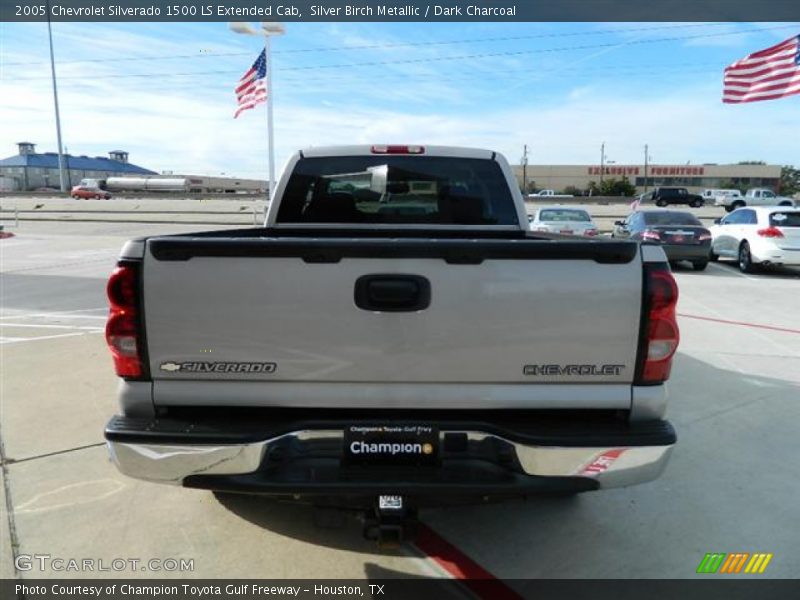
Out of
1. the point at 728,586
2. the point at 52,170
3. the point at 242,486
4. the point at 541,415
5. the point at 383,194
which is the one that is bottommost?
the point at 728,586

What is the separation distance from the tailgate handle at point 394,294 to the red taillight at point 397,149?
2.36 m

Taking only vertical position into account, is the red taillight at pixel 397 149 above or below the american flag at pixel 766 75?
below

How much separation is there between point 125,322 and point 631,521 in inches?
111

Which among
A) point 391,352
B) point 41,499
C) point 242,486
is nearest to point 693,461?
point 391,352

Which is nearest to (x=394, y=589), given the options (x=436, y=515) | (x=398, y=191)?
(x=436, y=515)

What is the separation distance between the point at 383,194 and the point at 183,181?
300 feet

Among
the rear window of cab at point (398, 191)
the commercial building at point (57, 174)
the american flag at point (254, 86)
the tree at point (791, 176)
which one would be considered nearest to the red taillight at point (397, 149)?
the rear window of cab at point (398, 191)

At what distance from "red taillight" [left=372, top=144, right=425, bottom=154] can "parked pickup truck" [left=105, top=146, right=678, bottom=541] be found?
2.32 m

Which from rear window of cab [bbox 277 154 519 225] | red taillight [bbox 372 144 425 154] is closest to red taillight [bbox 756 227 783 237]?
A: rear window of cab [bbox 277 154 519 225]

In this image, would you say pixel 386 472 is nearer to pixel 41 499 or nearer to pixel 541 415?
pixel 541 415

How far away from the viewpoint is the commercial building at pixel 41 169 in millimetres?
110438

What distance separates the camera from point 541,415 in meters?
2.48

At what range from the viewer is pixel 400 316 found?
237cm

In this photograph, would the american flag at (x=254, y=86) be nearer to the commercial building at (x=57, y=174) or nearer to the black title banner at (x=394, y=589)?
the black title banner at (x=394, y=589)
